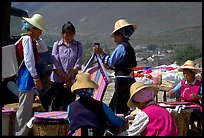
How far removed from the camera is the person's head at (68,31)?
5973 millimetres

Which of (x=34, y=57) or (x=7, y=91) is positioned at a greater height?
(x=34, y=57)

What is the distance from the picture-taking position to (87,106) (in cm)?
426

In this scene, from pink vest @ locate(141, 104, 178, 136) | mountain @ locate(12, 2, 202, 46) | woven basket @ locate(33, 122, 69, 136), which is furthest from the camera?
mountain @ locate(12, 2, 202, 46)

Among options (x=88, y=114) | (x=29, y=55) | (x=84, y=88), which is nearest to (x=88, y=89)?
(x=84, y=88)

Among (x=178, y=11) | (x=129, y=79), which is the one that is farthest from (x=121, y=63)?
(x=178, y=11)

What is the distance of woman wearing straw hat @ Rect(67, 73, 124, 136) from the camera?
13.8 ft

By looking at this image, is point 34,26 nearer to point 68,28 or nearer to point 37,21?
point 37,21

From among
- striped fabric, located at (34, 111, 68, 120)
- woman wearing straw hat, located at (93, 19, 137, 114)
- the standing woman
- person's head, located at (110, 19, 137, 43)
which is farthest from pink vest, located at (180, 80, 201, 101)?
striped fabric, located at (34, 111, 68, 120)

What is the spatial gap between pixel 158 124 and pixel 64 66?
2.35 metres

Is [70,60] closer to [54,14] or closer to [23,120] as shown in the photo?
[23,120]

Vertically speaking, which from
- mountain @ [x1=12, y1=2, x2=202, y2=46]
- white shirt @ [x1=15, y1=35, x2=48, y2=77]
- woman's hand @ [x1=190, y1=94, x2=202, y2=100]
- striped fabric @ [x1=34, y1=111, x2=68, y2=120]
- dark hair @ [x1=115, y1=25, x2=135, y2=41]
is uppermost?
mountain @ [x1=12, y1=2, x2=202, y2=46]

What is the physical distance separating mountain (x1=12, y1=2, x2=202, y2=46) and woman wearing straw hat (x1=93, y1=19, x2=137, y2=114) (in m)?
Answer: 67.4

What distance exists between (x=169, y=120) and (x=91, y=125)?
0.71 m

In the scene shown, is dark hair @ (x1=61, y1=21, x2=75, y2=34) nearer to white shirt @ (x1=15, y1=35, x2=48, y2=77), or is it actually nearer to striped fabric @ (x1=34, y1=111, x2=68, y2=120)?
white shirt @ (x1=15, y1=35, x2=48, y2=77)
